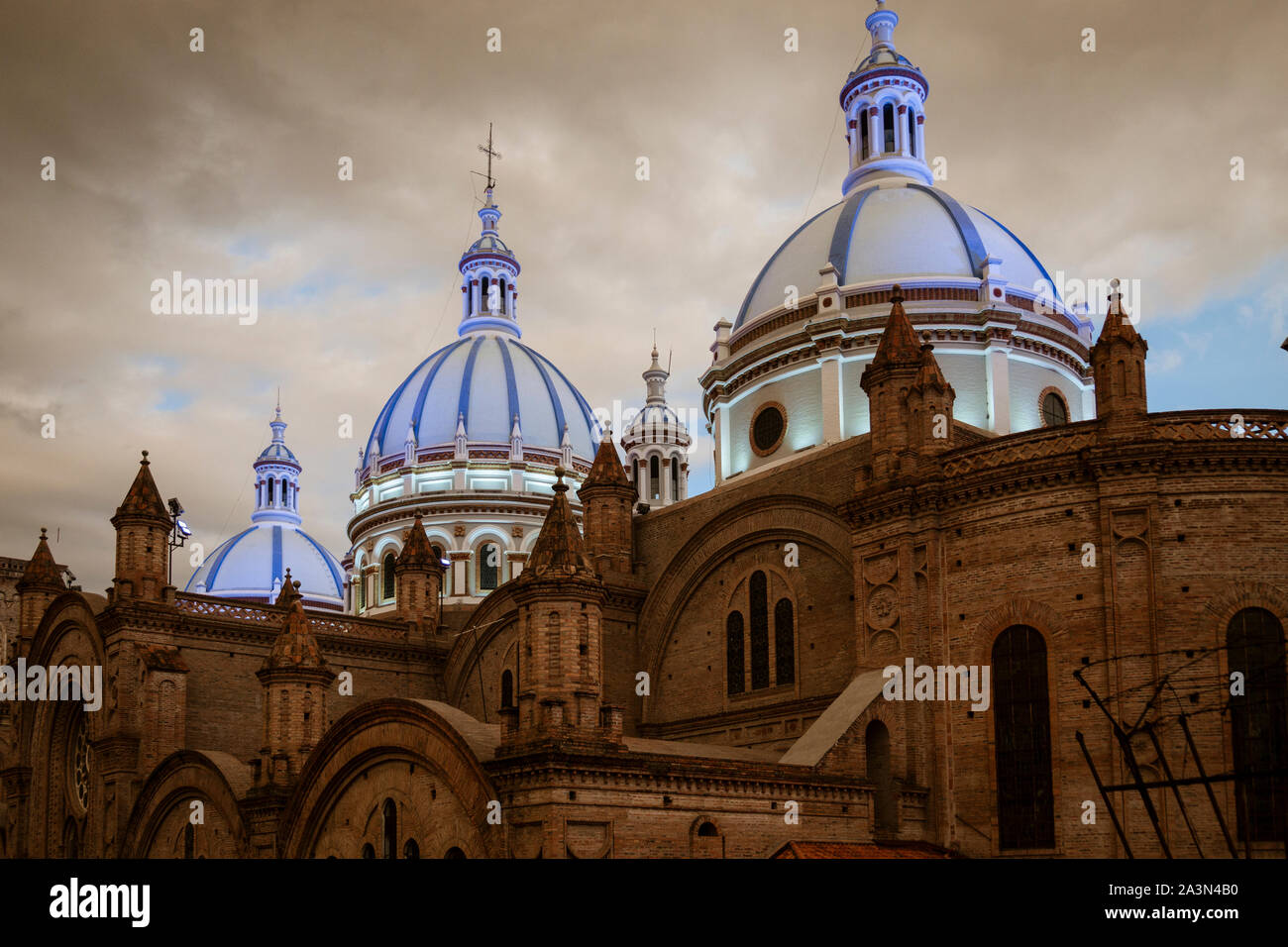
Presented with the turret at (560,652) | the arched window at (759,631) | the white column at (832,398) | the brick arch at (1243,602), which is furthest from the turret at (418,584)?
the brick arch at (1243,602)

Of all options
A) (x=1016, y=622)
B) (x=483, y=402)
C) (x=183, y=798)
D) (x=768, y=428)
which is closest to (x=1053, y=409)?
(x=768, y=428)

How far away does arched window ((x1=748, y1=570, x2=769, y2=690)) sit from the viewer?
129 ft

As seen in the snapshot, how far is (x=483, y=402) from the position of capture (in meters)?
69.9

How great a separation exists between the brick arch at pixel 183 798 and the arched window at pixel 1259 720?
76.1 ft

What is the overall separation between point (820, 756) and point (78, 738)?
90.1ft

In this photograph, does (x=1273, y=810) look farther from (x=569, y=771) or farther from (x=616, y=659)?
(x=616, y=659)

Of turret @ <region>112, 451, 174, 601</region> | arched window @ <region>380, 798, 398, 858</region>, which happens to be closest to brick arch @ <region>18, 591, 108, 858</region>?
turret @ <region>112, 451, 174, 601</region>

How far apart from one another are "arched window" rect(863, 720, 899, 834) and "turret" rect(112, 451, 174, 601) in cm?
2258

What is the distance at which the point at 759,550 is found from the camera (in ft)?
132

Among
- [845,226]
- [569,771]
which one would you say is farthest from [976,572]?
[845,226]

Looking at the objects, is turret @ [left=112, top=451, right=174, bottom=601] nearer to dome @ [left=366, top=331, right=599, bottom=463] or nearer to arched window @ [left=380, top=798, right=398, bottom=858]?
arched window @ [left=380, top=798, right=398, bottom=858]

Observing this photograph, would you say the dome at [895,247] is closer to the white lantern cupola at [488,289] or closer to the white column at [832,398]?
the white column at [832,398]

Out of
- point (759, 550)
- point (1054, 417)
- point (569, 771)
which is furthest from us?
point (1054, 417)

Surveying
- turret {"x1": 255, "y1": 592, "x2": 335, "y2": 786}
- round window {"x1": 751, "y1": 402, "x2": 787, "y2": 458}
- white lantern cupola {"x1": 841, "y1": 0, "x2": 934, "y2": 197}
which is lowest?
turret {"x1": 255, "y1": 592, "x2": 335, "y2": 786}
